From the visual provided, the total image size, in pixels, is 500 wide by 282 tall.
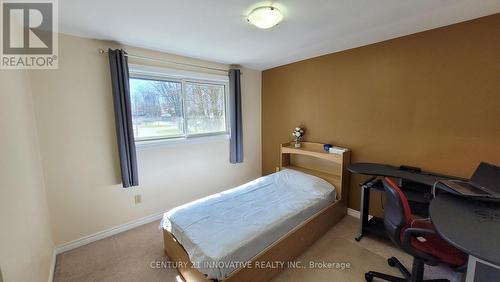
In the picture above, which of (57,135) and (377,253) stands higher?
(57,135)

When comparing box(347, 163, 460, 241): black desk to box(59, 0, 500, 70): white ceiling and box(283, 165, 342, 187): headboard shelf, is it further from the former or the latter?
box(59, 0, 500, 70): white ceiling

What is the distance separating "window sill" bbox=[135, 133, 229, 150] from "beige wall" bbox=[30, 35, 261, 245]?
52mm

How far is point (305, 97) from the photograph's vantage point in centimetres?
325

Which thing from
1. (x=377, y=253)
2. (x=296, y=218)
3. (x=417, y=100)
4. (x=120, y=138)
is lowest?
(x=377, y=253)

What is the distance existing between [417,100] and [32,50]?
13.0ft

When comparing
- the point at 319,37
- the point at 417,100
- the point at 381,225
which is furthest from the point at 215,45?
the point at 381,225

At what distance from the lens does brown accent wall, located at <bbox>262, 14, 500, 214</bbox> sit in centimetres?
186

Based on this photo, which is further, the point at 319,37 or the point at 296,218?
the point at 319,37

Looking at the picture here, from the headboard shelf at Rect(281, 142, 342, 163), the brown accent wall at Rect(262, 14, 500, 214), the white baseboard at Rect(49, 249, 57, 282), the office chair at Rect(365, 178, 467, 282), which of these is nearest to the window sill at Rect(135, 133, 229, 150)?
the headboard shelf at Rect(281, 142, 342, 163)

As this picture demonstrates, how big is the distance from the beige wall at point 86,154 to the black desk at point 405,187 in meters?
2.55

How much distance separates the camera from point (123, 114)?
233cm

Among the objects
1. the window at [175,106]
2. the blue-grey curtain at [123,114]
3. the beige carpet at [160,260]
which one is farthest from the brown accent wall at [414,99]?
the blue-grey curtain at [123,114]

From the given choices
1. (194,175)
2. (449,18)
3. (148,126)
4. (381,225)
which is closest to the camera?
(449,18)

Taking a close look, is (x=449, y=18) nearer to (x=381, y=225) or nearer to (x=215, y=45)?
(x=381, y=225)
